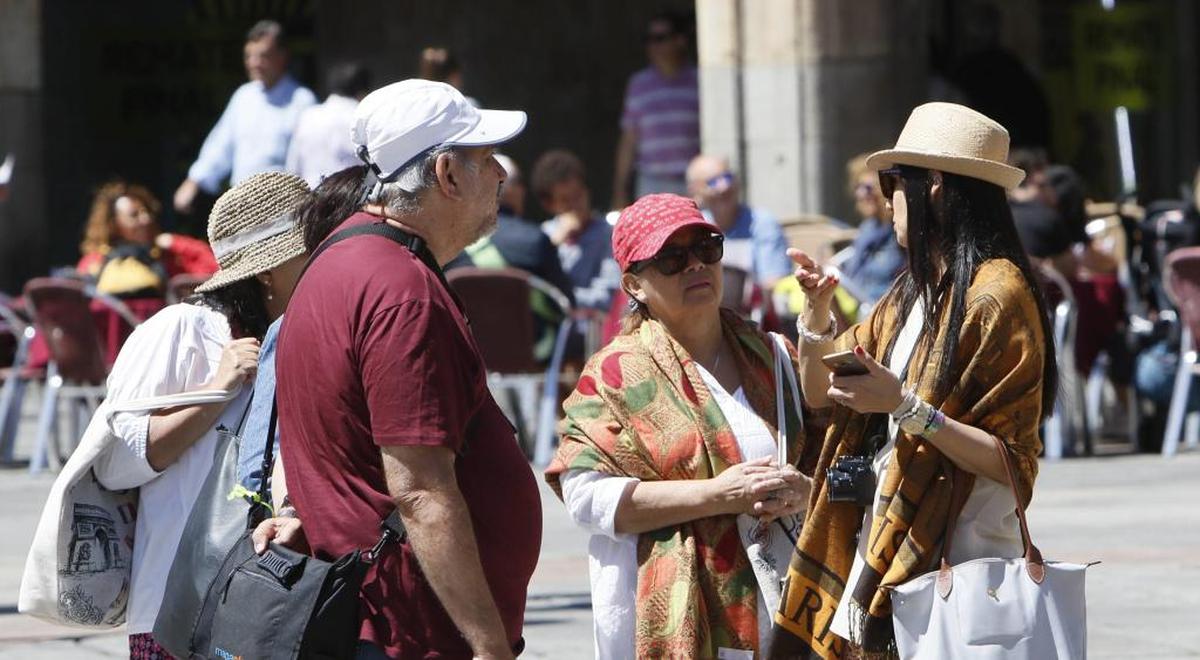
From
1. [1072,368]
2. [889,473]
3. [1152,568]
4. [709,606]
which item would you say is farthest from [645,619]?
[1072,368]

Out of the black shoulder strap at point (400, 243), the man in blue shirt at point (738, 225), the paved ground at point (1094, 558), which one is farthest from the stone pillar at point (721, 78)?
the black shoulder strap at point (400, 243)

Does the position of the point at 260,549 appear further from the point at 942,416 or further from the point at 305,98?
the point at 305,98

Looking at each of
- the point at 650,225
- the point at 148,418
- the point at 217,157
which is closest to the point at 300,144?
the point at 217,157

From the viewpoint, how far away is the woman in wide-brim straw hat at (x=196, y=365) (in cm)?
534

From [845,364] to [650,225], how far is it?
85 cm

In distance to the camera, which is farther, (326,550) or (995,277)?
(995,277)

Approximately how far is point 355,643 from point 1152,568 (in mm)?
5570

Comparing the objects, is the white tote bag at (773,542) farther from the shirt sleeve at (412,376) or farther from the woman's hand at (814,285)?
the shirt sleeve at (412,376)

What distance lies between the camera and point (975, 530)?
4.66m

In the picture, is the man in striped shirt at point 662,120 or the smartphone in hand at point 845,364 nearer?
the smartphone in hand at point 845,364

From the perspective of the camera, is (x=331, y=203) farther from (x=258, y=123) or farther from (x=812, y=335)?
(x=258, y=123)

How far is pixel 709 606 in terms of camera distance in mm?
5035

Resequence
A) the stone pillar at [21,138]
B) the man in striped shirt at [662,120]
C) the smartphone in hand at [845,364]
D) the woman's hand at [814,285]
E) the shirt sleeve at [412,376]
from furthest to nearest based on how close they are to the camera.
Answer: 1. the stone pillar at [21,138]
2. the man in striped shirt at [662,120]
3. the woman's hand at [814,285]
4. the smartphone in hand at [845,364]
5. the shirt sleeve at [412,376]

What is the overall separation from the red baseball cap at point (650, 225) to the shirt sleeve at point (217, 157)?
31.0 ft
